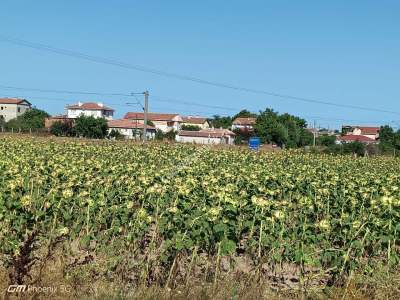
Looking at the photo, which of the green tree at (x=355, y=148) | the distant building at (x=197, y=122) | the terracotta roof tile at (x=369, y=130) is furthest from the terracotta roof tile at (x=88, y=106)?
the green tree at (x=355, y=148)

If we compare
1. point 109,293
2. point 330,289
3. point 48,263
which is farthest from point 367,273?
point 48,263

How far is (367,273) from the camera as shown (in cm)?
676

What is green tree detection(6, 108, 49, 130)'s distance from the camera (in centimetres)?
10061

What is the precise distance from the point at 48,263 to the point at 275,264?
2.89m

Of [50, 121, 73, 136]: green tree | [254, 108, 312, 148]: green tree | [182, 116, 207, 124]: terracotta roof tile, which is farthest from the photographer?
[182, 116, 207, 124]: terracotta roof tile

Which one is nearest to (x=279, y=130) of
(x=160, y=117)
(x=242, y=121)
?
(x=242, y=121)

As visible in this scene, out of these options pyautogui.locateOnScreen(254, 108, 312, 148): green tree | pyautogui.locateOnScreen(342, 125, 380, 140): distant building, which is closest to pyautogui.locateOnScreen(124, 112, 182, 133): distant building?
pyautogui.locateOnScreen(254, 108, 312, 148): green tree

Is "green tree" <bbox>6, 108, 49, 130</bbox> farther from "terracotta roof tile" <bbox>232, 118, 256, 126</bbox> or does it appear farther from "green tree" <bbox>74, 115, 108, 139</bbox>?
"terracotta roof tile" <bbox>232, 118, 256, 126</bbox>

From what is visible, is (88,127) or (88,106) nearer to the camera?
(88,127)

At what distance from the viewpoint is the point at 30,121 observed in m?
108

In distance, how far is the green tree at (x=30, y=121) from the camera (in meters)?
101

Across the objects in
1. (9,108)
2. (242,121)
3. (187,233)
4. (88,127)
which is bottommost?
(187,233)

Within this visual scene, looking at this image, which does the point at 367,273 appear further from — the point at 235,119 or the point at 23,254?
the point at 235,119

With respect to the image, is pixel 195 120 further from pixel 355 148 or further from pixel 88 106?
pixel 355 148
